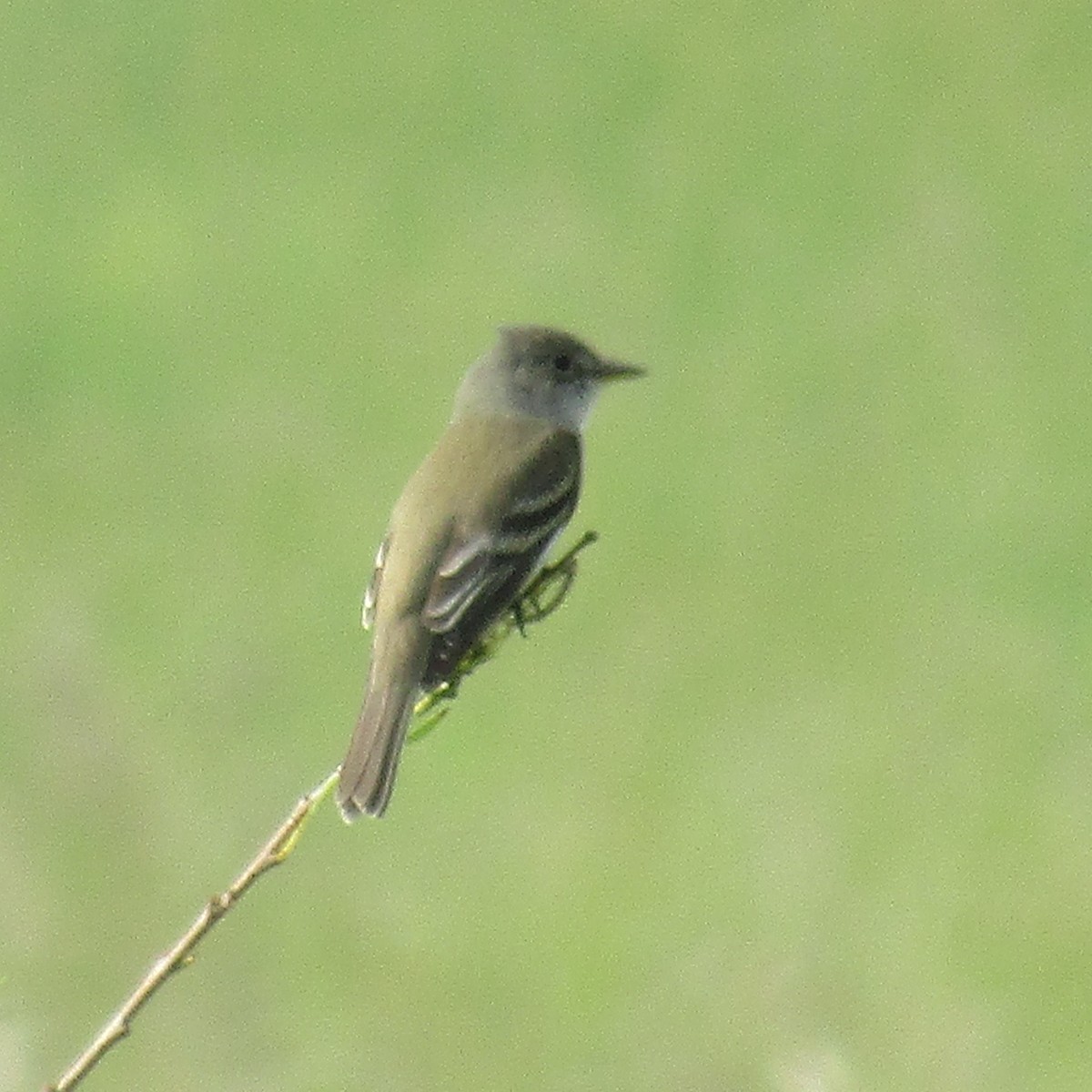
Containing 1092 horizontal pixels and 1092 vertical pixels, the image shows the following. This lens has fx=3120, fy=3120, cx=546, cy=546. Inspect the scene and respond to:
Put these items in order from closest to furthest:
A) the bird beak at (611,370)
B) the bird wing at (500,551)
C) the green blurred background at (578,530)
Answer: the bird wing at (500,551) → the bird beak at (611,370) → the green blurred background at (578,530)

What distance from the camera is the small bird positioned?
511cm

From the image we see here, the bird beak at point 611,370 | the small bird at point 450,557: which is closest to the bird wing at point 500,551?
the small bird at point 450,557

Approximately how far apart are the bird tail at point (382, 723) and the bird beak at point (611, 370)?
4.66ft

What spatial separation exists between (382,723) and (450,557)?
540 millimetres

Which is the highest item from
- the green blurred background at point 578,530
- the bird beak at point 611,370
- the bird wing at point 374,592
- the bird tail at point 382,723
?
the green blurred background at point 578,530

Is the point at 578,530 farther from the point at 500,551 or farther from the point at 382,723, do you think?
the point at 382,723

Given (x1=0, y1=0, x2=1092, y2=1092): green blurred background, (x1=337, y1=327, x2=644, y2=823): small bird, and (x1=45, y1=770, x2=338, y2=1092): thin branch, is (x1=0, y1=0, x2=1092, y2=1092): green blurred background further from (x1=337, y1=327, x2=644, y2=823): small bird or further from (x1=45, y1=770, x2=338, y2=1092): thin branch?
(x1=45, y1=770, x2=338, y2=1092): thin branch

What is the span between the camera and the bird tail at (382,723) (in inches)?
186

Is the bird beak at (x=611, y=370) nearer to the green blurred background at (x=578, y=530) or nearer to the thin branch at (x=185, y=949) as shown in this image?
the green blurred background at (x=578, y=530)

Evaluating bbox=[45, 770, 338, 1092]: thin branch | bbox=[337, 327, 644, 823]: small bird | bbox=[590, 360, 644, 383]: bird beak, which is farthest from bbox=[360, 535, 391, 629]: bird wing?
bbox=[45, 770, 338, 1092]: thin branch

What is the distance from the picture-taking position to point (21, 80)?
16750 mm

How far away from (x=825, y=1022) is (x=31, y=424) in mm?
5661

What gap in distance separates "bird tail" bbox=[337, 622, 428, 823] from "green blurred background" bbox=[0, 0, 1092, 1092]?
4.42 feet

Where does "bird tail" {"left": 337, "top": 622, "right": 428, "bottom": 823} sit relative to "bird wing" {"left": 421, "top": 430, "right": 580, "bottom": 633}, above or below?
below
